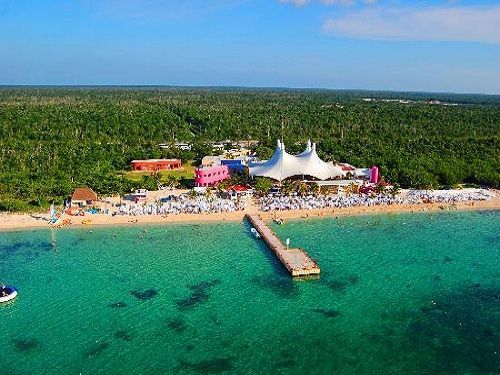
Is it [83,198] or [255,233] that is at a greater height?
[83,198]

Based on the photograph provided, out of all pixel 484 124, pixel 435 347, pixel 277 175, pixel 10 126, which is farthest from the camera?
pixel 484 124

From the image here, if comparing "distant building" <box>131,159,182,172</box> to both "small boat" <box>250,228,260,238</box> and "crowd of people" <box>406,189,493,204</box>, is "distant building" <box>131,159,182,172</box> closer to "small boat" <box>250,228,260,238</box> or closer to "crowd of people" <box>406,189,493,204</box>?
"small boat" <box>250,228,260,238</box>

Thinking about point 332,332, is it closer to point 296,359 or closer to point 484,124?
point 296,359

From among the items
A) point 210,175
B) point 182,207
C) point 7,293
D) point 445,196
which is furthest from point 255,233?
point 445,196

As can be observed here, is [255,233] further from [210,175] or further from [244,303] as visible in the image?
[210,175]

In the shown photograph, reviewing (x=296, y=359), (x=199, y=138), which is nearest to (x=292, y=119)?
(x=199, y=138)

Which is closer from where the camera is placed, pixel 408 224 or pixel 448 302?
pixel 448 302

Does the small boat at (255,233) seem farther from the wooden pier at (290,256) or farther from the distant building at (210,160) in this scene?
the distant building at (210,160)
